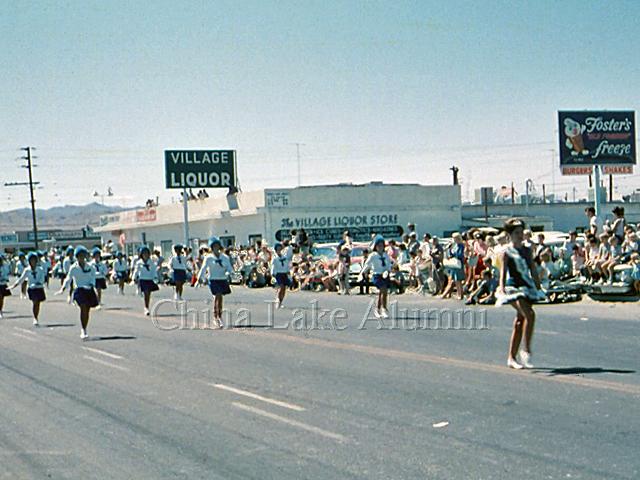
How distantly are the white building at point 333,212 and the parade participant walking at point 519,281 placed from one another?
37.0 metres

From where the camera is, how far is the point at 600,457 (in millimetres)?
6238

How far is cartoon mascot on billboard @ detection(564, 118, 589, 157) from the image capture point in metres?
34.6

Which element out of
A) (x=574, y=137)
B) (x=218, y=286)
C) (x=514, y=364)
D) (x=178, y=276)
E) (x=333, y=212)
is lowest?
(x=514, y=364)

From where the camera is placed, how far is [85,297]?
51.1ft

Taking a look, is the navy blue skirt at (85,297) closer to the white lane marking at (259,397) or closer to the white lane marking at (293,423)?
the white lane marking at (259,397)

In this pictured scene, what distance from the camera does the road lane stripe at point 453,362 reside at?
349 inches

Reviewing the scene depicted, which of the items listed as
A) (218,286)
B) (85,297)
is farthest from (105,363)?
(218,286)

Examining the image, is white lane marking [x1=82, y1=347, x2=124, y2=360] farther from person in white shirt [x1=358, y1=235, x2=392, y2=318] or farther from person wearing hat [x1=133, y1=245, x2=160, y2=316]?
person wearing hat [x1=133, y1=245, x2=160, y2=316]

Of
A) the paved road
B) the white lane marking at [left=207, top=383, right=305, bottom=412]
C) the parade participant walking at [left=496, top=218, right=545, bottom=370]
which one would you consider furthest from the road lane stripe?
the white lane marking at [left=207, top=383, right=305, bottom=412]

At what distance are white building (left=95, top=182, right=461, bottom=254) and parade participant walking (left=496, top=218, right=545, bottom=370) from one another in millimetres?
37022

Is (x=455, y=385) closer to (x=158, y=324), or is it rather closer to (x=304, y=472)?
(x=304, y=472)

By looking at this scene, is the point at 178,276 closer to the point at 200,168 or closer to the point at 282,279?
the point at 282,279

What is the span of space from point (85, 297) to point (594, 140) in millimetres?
25344

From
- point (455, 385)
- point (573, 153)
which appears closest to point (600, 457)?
point (455, 385)
